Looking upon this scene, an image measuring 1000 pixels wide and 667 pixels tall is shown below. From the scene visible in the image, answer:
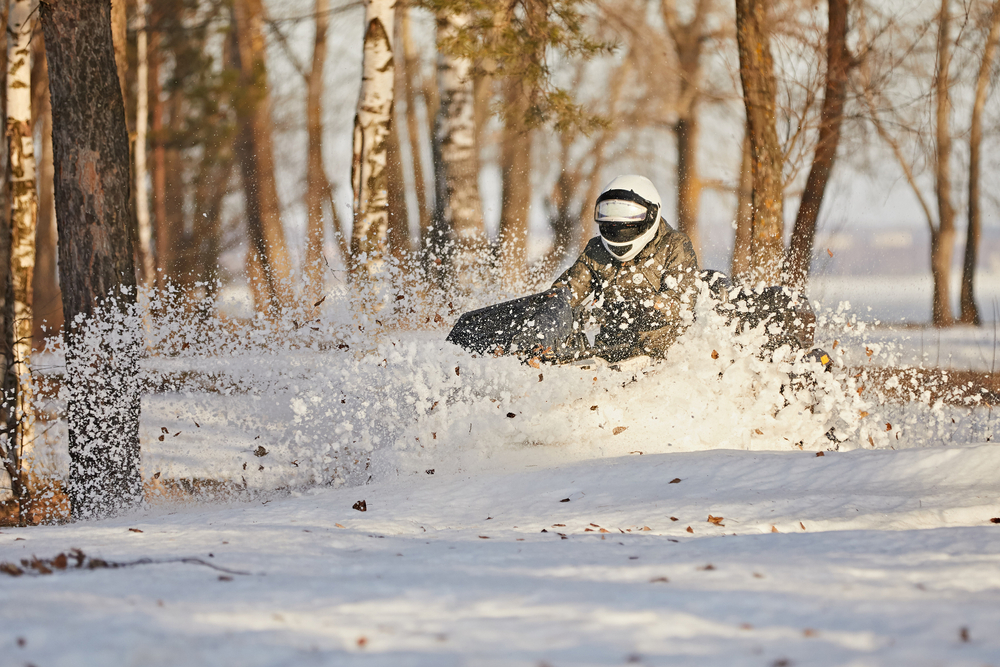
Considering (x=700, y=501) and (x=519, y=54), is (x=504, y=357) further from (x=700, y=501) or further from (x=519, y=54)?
(x=519, y=54)

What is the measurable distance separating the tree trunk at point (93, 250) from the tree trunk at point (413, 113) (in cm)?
1207

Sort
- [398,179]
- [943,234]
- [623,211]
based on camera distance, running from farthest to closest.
Result: 1. [398,179]
2. [943,234]
3. [623,211]

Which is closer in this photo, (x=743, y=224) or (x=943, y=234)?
(x=743, y=224)

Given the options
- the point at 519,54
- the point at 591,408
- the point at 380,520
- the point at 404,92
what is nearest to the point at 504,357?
the point at 591,408

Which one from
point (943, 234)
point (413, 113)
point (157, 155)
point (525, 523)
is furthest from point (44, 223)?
point (943, 234)

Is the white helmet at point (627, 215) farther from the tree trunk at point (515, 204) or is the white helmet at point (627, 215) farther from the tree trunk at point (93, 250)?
the tree trunk at point (93, 250)

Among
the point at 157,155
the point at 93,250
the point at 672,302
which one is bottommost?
the point at 672,302

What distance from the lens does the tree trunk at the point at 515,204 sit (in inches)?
392

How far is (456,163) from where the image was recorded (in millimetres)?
10203

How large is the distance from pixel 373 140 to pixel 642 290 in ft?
13.4

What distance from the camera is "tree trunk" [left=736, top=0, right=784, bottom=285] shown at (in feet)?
25.9

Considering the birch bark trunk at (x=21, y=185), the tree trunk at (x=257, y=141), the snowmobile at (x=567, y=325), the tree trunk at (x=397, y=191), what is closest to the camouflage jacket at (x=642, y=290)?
the snowmobile at (x=567, y=325)

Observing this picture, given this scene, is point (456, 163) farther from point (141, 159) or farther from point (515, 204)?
point (141, 159)

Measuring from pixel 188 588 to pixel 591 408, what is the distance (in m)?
3.40
